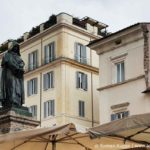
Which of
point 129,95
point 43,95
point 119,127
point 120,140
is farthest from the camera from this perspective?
point 43,95

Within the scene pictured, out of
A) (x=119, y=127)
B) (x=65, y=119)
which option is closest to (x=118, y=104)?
(x=65, y=119)

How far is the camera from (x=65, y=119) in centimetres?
3541

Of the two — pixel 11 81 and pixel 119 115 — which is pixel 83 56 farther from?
pixel 11 81

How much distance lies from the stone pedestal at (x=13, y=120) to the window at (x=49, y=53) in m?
24.6

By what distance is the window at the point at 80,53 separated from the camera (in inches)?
1502

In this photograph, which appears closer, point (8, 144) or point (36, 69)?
point (8, 144)

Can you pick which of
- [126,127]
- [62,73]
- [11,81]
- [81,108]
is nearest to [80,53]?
[62,73]

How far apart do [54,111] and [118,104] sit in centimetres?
842

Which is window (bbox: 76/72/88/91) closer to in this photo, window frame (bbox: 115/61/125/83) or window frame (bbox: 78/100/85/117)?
window frame (bbox: 78/100/85/117)

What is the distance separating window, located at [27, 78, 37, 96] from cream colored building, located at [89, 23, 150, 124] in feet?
30.9

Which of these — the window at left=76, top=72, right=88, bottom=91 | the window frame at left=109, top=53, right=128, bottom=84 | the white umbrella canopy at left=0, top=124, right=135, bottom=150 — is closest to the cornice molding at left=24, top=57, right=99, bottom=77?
the window at left=76, top=72, right=88, bottom=91

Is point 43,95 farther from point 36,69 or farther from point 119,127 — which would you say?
point 119,127

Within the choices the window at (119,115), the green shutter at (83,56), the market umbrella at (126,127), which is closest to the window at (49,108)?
the green shutter at (83,56)

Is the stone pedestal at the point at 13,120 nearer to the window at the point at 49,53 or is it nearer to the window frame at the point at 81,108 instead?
the window frame at the point at 81,108
